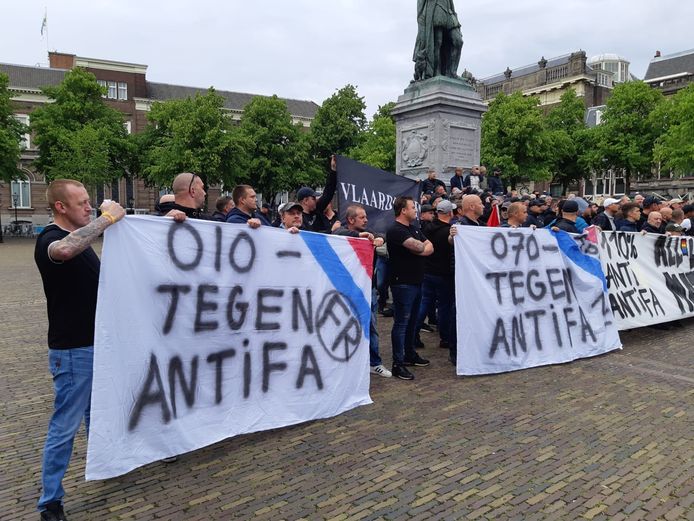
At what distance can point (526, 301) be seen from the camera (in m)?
6.67

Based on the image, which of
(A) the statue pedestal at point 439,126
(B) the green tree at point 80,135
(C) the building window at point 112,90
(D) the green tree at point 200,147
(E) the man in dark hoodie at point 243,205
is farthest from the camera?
(C) the building window at point 112,90

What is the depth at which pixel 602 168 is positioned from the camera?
43.6m

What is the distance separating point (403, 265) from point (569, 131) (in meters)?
45.5

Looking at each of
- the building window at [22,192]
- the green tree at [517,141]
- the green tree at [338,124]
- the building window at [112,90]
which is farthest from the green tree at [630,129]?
the building window at [22,192]

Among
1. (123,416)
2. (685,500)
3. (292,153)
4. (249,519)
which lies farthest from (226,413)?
(292,153)

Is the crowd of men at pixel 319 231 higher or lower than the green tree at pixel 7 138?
lower

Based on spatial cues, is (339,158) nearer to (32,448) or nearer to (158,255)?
(158,255)

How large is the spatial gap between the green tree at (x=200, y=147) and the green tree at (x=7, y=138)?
29.0ft

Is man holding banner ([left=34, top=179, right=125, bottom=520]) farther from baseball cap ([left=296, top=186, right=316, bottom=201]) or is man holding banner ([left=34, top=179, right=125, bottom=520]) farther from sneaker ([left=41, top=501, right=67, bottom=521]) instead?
baseball cap ([left=296, top=186, right=316, bottom=201])

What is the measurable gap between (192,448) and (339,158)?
383cm

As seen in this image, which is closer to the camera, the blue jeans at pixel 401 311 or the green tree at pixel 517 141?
the blue jeans at pixel 401 311

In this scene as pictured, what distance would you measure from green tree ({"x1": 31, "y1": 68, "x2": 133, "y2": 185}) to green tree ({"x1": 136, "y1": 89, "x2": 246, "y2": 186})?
3.22m

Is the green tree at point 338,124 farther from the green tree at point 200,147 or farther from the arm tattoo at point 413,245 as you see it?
the arm tattoo at point 413,245

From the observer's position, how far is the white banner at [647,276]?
789 cm
